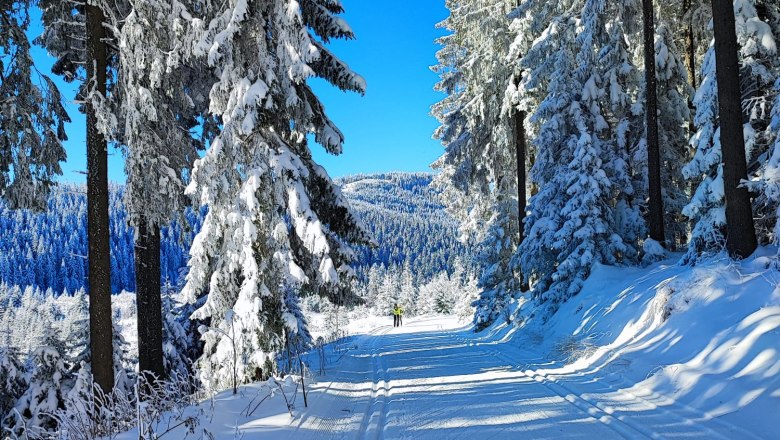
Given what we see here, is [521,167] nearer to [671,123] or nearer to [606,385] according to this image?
[671,123]

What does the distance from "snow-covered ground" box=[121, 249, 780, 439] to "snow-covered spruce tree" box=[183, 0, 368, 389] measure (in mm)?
1587

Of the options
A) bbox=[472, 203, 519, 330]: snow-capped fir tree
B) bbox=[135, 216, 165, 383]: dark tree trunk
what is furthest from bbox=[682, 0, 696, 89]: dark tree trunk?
bbox=[135, 216, 165, 383]: dark tree trunk

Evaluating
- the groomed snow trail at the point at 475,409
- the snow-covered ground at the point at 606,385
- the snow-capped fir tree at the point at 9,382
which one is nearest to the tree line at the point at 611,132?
the snow-covered ground at the point at 606,385

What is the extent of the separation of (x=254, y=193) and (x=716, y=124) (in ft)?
33.4

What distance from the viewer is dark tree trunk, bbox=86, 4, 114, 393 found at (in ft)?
28.8

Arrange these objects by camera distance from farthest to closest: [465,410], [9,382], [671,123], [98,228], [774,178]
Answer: [671,123] < [9,382] < [98,228] < [774,178] < [465,410]

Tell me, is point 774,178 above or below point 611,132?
below

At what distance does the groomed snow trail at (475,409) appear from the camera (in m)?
5.28

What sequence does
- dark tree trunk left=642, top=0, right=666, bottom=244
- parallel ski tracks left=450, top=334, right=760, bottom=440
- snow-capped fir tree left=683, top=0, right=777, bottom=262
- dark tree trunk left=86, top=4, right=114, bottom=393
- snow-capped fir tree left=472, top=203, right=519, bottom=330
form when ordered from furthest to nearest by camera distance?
1. snow-capped fir tree left=472, top=203, right=519, bottom=330
2. dark tree trunk left=642, top=0, right=666, bottom=244
3. snow-capped fir tree left=683, top=0, right=777, bottom=262
4. dark tree trunk left=86, top=4, right=114, bottom=393
5. parallel ski tracks left=450, top=334, right=760, bottom=440

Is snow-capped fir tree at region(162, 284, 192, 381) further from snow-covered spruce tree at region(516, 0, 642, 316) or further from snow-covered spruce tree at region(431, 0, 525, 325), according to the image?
snow-covered spruce tree at region(431, 0, 525, 325)

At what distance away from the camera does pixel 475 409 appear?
6434mm

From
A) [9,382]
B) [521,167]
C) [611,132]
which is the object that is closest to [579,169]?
[611,132]

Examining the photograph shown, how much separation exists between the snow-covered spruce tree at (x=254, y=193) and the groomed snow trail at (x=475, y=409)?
6.26ft

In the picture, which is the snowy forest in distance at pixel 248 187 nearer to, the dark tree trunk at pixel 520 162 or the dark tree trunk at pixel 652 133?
the dark tree trunk at pixel 652 133
